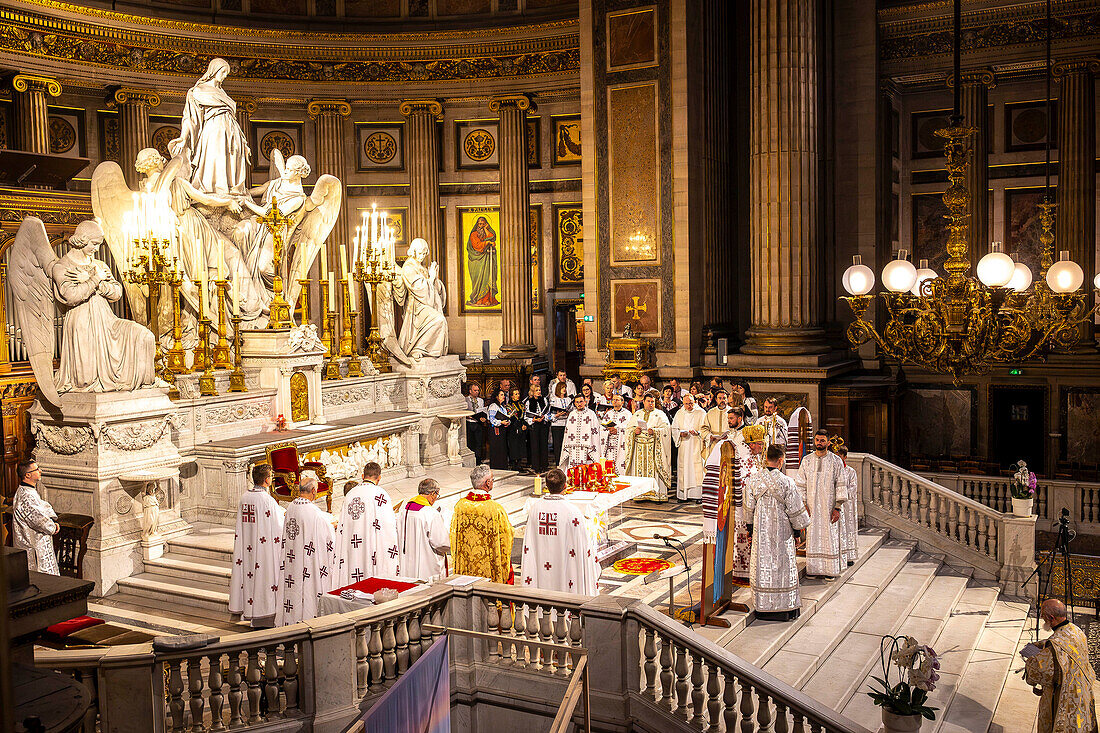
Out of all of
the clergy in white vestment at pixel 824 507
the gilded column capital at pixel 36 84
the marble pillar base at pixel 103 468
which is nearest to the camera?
the marble pillar base at pixel 103 468

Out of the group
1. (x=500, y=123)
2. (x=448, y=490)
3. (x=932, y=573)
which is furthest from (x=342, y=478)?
(x=500, y=123)

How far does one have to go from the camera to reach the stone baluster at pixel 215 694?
6457 millimetres

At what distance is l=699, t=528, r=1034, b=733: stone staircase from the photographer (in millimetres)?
8312

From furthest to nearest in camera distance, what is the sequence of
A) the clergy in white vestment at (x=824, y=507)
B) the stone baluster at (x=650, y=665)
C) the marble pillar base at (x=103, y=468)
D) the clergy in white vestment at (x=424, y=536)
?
1. the clergy in white vestment at (x=824, y=507)
2. the marble pillar base at (x=103, y=468)
3. the clergy in white vestment at (x=424, y=536)
4. the stone baluster at (x=650, y=665)

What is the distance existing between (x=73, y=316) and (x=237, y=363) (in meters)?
3.33

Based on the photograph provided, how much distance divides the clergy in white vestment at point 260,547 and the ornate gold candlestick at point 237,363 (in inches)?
178

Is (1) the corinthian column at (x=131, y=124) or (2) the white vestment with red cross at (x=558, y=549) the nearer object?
(2) the white vestment with red cross at (x=558, y=549)

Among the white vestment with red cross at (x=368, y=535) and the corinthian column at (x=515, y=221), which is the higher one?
the corinthian column at (x=515, y=221)

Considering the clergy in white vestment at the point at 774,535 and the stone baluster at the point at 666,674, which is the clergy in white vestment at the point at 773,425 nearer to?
the clergy in white vestment at the point at 774,535

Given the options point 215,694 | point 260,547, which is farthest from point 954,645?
point 215,694

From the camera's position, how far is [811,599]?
10352 mm

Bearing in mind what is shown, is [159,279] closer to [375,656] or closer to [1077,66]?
[375,656]

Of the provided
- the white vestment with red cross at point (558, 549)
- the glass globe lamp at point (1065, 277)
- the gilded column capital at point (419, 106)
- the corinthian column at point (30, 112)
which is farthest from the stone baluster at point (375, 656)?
the gilded column capital at point (419, 106)

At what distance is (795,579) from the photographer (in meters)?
9.67
